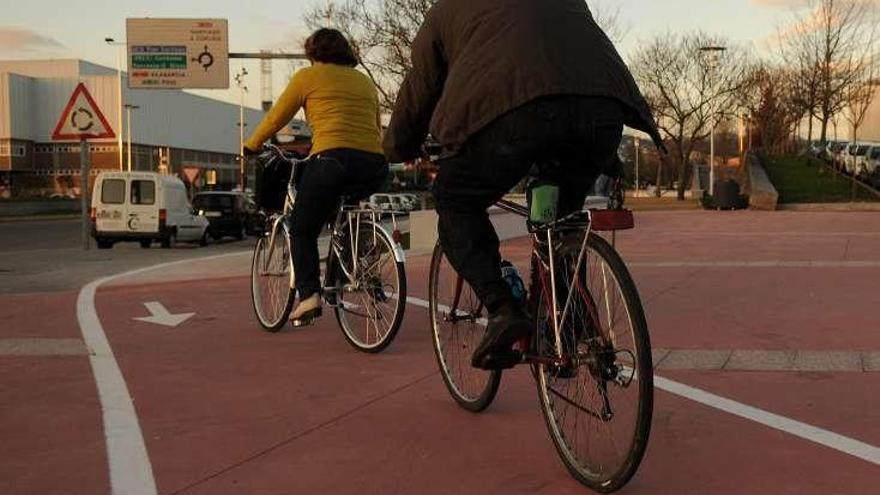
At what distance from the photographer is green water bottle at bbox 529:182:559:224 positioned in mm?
3455

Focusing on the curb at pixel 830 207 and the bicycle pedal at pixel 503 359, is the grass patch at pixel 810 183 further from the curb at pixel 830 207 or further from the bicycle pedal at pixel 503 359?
the bicycle pedal at pixel 503 359

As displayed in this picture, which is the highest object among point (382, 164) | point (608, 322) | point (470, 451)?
point (382, 164)

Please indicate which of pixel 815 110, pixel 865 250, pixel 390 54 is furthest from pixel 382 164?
pixel 815 110

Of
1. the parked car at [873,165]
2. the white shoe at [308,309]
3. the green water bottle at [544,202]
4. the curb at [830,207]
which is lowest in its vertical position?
the white shoe at [308,309]

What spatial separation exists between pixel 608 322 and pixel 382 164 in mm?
3023

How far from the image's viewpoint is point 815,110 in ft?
131

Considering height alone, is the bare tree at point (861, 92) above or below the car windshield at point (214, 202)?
above

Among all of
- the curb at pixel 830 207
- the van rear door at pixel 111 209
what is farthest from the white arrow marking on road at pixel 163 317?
the curb at pixel 830 207

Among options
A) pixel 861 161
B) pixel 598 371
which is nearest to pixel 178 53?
pixel 861 161

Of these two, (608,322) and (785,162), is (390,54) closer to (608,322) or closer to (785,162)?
(785,162)

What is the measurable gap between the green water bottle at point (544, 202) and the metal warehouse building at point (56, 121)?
2710 inches

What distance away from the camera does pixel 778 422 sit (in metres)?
4.05

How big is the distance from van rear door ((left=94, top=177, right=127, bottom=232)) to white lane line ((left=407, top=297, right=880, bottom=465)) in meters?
21.2

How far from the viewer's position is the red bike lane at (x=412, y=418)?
337 centimetres
